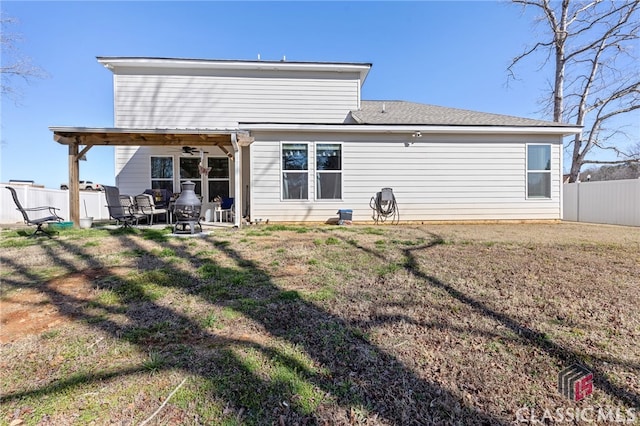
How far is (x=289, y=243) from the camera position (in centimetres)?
585

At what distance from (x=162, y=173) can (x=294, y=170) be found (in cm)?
478

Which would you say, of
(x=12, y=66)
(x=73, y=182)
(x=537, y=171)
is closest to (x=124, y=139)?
(x=73, y=182)

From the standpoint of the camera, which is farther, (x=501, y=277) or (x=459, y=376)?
(x=501, y=277)

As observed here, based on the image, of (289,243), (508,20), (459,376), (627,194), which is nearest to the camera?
→ (459,376)

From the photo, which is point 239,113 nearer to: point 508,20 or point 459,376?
point 459,376

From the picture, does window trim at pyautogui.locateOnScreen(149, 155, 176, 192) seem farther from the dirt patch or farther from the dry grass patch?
the dirt patch

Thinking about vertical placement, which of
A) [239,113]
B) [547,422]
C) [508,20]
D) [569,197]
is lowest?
[547,422]

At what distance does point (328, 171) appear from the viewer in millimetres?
9164

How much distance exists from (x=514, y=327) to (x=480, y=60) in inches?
626

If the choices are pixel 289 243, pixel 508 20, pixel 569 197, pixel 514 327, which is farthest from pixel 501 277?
pixel 508 20

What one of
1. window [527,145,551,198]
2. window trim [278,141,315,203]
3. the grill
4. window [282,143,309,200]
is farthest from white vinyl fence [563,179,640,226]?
the grill

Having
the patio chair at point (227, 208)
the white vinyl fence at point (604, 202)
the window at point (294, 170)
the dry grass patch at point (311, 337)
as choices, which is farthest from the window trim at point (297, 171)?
the white vinyl fence at point (604, 202)

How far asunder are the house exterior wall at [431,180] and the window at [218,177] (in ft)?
7.15

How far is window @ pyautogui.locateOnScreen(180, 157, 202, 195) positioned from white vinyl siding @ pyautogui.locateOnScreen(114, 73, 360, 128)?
1308mm
